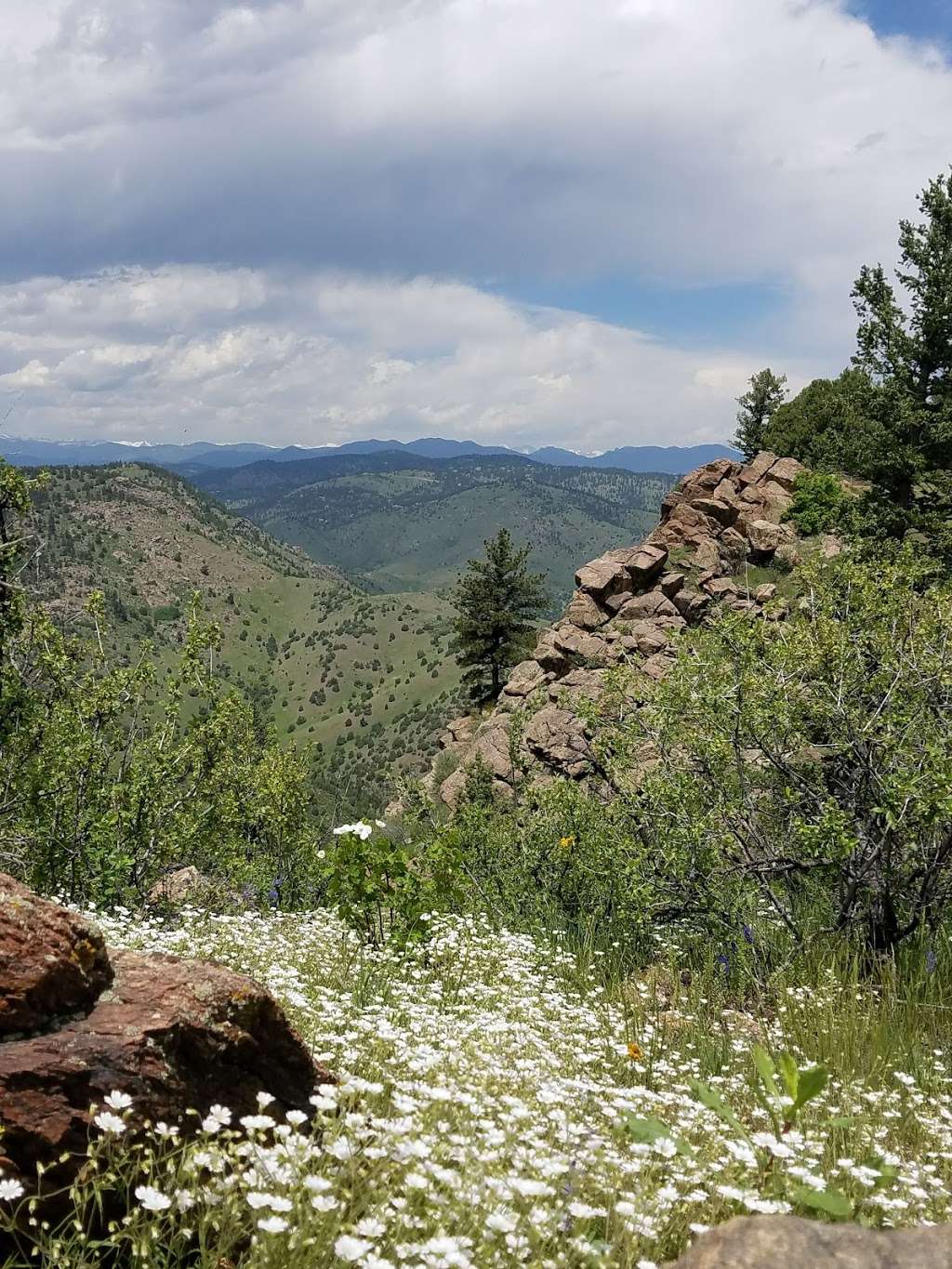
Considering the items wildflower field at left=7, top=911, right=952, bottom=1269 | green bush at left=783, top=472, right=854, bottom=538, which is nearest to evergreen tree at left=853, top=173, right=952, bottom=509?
green bush at left=783, top=472, right=854, bottom=538

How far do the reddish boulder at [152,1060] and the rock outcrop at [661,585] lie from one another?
56.0 ft

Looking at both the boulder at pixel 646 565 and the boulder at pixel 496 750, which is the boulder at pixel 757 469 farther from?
the boulder at pixel 496 750

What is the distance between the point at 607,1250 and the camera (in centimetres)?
231

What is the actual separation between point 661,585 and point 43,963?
24078 millimetres

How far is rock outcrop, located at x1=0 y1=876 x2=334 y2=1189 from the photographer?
2711mm

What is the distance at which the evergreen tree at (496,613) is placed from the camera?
1500 inches

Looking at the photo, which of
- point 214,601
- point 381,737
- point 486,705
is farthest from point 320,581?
point 486,705

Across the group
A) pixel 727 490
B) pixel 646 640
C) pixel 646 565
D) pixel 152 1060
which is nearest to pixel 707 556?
pixel 646 565

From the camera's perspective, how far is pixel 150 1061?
298 centimetres

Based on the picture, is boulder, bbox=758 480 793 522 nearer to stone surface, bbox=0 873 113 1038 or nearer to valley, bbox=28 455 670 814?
stone surface, bbox=0 873 113 1038

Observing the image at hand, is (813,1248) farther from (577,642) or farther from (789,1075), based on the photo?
(577,642)

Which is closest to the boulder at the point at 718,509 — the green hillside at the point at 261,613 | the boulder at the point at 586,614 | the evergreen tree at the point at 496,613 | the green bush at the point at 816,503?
the green bush at the point at 816,503

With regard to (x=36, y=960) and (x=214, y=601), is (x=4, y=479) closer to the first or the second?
(x=36, y=960)

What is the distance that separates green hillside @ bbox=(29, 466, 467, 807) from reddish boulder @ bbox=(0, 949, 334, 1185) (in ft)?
271
